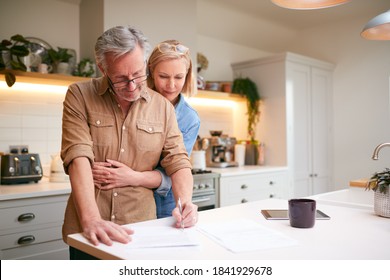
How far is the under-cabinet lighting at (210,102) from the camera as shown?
390 cm

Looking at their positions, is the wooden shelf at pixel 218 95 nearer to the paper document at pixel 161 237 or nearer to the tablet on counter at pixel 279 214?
the tablet on counter at pixel 279 214

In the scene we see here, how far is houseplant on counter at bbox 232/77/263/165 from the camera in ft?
13.3

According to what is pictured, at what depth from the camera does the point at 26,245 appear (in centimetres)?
213

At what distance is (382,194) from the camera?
4.41ft

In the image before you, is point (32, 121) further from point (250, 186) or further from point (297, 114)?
point (297, 114)

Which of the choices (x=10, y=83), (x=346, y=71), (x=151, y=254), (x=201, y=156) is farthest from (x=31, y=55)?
(x=346, y=71)

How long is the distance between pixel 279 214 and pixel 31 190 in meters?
1.51

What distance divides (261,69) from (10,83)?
2.60 metres

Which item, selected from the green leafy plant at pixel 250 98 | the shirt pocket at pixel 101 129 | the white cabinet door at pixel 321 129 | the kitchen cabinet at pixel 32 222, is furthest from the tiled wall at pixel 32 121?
the white cabinet door at pixel 321 129

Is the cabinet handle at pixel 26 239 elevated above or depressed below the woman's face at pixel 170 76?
below

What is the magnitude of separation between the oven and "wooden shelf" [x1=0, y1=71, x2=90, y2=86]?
1.17 m

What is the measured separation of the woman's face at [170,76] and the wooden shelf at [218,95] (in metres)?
1.89

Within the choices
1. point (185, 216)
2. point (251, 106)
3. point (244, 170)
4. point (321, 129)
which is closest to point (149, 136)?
point (185, 216)

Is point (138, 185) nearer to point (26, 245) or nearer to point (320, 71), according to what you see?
point (26, 245)
